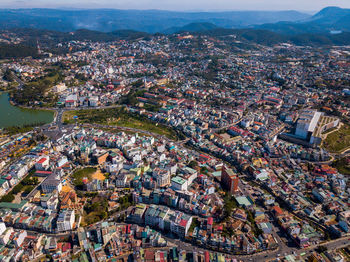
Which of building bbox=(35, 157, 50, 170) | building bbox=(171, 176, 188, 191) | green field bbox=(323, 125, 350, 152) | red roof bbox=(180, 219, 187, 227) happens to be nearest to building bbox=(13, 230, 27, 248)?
building bbox=(35, 157, 50, 170)

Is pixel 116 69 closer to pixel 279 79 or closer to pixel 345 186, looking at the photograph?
pixel 279 79

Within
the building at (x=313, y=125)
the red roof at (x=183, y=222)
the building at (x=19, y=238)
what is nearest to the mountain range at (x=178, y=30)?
the building at (x=313, y=125)

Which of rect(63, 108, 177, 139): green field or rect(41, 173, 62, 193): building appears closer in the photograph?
rect(41, 173, 62, 193): building

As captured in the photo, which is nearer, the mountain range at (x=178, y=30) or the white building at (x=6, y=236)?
the white building at (x=6, y=236)

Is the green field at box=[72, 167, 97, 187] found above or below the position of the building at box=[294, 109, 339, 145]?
below

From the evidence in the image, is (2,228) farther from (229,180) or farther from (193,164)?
(229,180)

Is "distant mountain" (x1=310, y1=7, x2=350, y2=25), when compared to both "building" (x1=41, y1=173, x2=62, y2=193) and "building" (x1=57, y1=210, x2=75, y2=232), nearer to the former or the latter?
"building" (x1=41, y1=173, x2=62, y2=193)

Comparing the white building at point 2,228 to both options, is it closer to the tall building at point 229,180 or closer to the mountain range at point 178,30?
the tall building at point 229,180

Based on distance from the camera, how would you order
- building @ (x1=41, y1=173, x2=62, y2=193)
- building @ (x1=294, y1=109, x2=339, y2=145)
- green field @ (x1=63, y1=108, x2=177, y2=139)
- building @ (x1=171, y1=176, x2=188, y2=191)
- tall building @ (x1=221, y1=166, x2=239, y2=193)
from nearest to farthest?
building @ (x1=41, y1=173, x2=62, y2=193), building @ (x1=171, y1=176, x2=188, y2=191), tall building @ (x1=221, y1=166, x2=239, y2=193), building @ (x1=294, y1=109, x2=339, y2=145), green field @ (x1=63, y1=108, x2=177, y2=139)
